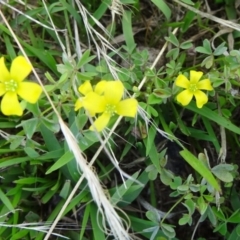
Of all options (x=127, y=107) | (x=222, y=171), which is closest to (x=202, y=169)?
(x=222, y=171)

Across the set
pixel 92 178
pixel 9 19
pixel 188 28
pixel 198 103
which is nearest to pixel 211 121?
pixel 198 103

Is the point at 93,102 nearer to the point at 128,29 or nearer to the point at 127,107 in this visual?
the point at 127,107

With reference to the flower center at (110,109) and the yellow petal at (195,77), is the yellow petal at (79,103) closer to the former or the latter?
the flower center at (110,109)

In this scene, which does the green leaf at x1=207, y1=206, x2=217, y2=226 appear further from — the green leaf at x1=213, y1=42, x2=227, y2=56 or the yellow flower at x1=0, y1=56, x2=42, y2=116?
the yellow flower at x1=0, y1=56, x2=42, y2=116

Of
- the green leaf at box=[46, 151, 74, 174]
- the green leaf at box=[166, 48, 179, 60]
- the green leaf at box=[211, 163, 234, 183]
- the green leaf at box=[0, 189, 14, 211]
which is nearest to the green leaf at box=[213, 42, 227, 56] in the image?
the green leaf at box=[166, 48, 179, 60]

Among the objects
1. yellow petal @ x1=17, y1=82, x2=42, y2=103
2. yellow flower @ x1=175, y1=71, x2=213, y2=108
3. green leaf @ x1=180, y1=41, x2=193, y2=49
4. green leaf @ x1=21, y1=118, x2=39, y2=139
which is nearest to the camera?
yellow petal @ x1=17, y1=82, x2=42, y2=103

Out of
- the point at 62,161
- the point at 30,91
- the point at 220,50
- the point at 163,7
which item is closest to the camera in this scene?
the point at 30,91

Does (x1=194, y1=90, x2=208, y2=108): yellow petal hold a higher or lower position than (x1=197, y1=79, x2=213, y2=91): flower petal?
lower
